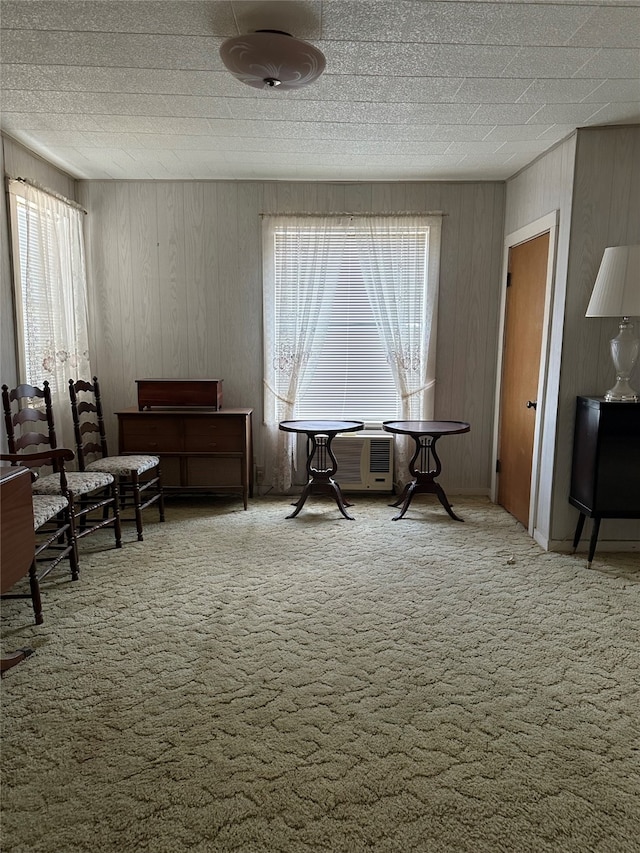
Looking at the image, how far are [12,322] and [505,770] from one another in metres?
3.38

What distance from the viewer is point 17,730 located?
1739 millimetres

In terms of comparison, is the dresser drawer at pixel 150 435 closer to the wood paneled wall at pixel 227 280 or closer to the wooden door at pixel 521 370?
the wood paneled wall at pixel 227 280

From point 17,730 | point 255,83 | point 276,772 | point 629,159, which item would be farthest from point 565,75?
point 17,730

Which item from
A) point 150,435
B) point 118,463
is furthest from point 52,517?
point 150,435

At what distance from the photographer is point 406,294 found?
428 cm

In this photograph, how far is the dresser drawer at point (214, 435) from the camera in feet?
13.1

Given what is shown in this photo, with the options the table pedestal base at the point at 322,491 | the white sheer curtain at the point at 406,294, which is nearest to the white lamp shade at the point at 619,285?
the white sheer curtain at the point at 406,294

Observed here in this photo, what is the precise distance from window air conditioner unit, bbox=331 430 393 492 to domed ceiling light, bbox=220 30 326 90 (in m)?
2.57

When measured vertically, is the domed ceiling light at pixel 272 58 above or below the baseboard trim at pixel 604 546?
above

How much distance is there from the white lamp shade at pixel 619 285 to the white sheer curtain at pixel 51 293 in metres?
3.36

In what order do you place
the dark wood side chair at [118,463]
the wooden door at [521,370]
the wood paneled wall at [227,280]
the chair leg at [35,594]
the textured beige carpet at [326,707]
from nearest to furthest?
1. the textured beige carpet at [326,707]
2. the chair leg at [35,594]
3. the dark wood side chair at [118,463]
4. the wooden door at [521,370]
5. the wood paneled wall at [227,280]

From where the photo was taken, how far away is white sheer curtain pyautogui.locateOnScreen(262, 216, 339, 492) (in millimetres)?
4230

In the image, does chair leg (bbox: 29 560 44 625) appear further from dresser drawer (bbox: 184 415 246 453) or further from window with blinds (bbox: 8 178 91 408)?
dresser drawer (bbox: 184 415 246 453)

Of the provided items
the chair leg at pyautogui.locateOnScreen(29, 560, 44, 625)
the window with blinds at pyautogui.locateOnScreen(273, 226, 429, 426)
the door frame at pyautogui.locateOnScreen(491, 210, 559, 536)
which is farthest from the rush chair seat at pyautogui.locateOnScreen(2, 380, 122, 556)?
the door frame at pyautogui.locateOnScreen(491, 210, 559, 536)
